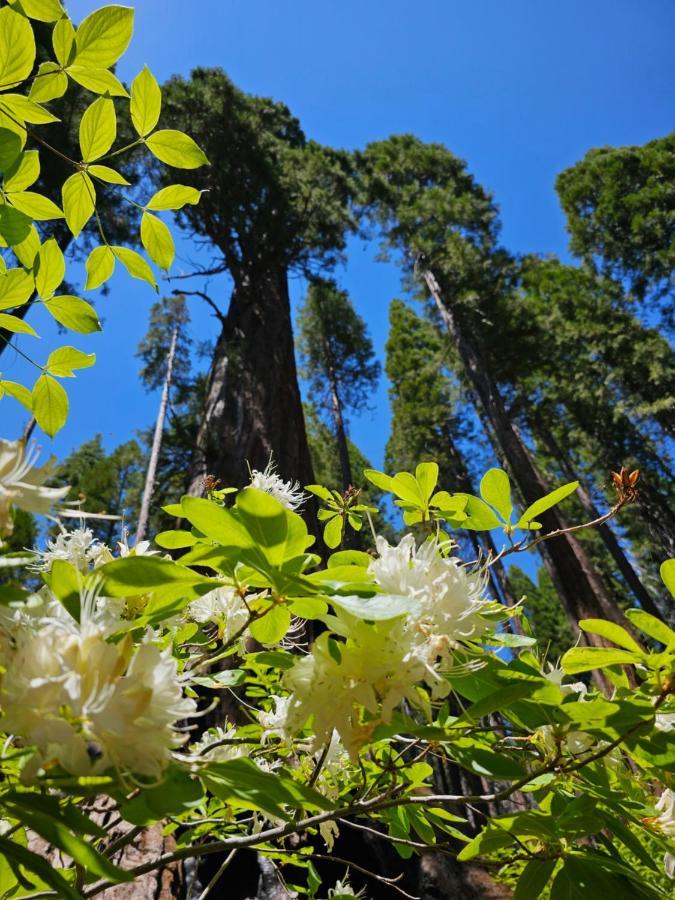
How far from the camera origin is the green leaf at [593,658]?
0.69 meters

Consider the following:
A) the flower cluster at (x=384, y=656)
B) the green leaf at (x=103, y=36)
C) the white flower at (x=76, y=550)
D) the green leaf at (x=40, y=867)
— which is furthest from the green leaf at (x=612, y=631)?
the green leaf at (x=103, y=36)

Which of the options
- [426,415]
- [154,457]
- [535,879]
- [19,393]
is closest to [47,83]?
[19,393]

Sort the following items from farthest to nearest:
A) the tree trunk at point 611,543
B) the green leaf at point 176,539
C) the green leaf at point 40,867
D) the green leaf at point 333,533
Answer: the tree trunk at point 611,543 < the green leaf at point 333,533 < the green leaf at point 176,539 < the green leaf at point 40,867

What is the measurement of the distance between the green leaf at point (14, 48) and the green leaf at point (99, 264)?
327mm

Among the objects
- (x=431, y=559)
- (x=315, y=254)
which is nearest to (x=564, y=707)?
(x=431, y=559)

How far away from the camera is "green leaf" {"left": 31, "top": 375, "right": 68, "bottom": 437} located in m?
1.06

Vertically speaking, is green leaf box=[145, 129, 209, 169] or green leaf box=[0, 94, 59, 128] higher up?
green leaf box=[0, 94, 59, 128]

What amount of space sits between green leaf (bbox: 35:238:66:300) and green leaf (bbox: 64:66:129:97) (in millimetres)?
292

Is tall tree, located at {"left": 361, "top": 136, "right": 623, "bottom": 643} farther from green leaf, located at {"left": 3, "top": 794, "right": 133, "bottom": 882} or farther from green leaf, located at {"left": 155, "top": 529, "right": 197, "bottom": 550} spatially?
green leaf, located at {"left": 3, "top": 794, "right": 133, "bottom": 882}

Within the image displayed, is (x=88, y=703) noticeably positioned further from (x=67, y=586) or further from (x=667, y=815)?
(x=667, y=815)

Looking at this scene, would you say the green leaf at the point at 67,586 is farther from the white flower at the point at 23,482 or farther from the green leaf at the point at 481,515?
the green leaf at the point at 481,515

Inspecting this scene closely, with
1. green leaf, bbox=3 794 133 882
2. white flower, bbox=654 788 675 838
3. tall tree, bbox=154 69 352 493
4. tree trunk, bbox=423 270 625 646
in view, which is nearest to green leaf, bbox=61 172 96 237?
green leaf, bbox=3 794 133 882

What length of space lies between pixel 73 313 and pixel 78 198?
0.71 ft

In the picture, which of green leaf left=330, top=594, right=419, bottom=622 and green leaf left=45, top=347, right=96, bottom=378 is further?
green leaf left=45, top=347, right=96, bottom=378
